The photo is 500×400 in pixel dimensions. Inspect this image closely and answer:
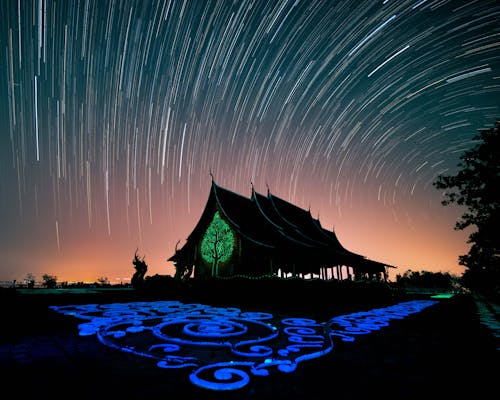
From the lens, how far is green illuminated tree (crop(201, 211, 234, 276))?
17828 mm

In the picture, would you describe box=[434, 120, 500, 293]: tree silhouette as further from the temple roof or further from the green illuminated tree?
the green illuminated tree

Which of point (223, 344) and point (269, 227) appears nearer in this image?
point (223, 344)

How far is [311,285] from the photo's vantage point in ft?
27.6

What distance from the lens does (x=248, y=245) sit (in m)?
16.8

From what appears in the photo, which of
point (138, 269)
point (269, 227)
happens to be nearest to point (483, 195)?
point (269, 227)

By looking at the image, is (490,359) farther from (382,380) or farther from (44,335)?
(44,335)

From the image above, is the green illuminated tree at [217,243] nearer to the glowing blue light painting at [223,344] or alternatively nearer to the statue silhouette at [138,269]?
the statue silhouette at [138,269]

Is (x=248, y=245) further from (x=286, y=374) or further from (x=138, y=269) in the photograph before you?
(x=286, y=374)

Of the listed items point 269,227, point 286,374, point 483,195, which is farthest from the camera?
point 269,227

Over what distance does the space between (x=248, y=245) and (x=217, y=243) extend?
2756 mm

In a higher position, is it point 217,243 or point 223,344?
point 217,243

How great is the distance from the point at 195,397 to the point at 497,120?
16.7 m

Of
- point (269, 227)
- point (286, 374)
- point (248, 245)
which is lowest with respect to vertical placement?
point (286, 374)

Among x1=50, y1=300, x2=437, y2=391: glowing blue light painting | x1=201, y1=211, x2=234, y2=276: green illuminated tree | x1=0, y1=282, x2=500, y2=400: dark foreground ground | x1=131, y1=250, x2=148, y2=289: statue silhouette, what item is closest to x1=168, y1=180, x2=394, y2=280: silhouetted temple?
x1=201, y1=211, x2=234, y2=276: green illuminated tree
